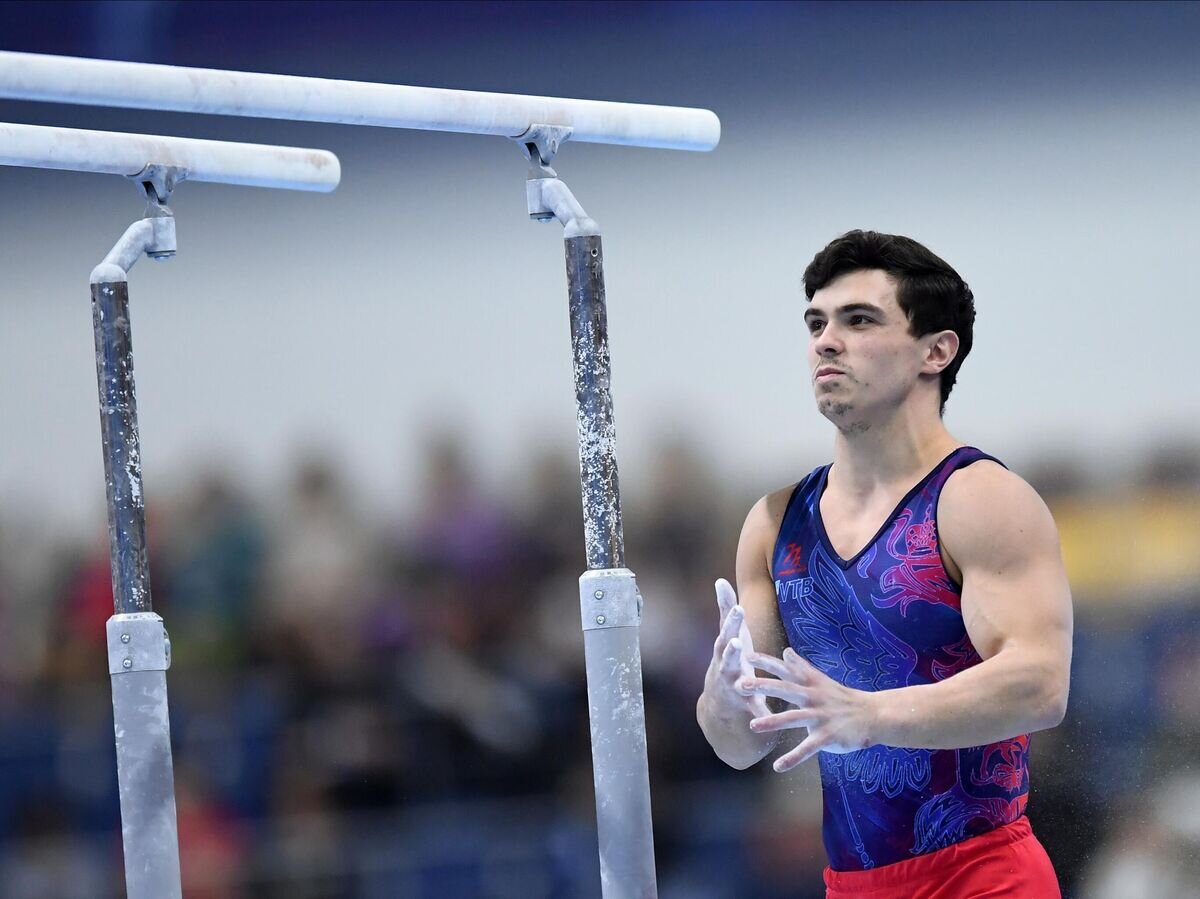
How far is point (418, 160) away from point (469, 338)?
0.62m

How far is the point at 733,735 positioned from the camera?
2791mm

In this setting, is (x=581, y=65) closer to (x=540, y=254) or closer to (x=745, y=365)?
(x=540, y=254)

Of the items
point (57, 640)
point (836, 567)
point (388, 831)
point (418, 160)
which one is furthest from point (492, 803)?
point (836, 567)

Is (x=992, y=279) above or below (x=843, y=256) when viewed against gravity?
above

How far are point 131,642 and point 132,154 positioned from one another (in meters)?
0.79

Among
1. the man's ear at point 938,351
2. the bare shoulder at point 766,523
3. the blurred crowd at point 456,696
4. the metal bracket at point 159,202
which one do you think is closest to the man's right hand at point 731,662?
the bare shoulder at point 766,523

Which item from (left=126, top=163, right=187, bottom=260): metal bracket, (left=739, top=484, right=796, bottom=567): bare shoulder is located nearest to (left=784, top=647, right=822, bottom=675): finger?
(left=739, top=484, right=796, bottom=567): bare shoulder

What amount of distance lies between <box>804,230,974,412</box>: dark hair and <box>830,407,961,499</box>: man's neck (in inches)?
2.9

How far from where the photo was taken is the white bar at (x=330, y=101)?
2.26 m

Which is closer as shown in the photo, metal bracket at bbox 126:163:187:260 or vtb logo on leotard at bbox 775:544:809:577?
metal bracket at bbox 126:163:187:260

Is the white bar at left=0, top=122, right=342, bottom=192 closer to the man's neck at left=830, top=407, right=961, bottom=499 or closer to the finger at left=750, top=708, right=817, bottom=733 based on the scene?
the man's neck at left=830, top=407, right=961, bottom=499

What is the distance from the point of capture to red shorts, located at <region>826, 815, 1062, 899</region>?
8.73 ft

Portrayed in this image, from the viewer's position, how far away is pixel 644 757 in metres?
2.54

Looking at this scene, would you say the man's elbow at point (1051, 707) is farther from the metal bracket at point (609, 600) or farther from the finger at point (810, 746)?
the metal bracket at point (609, 600)
